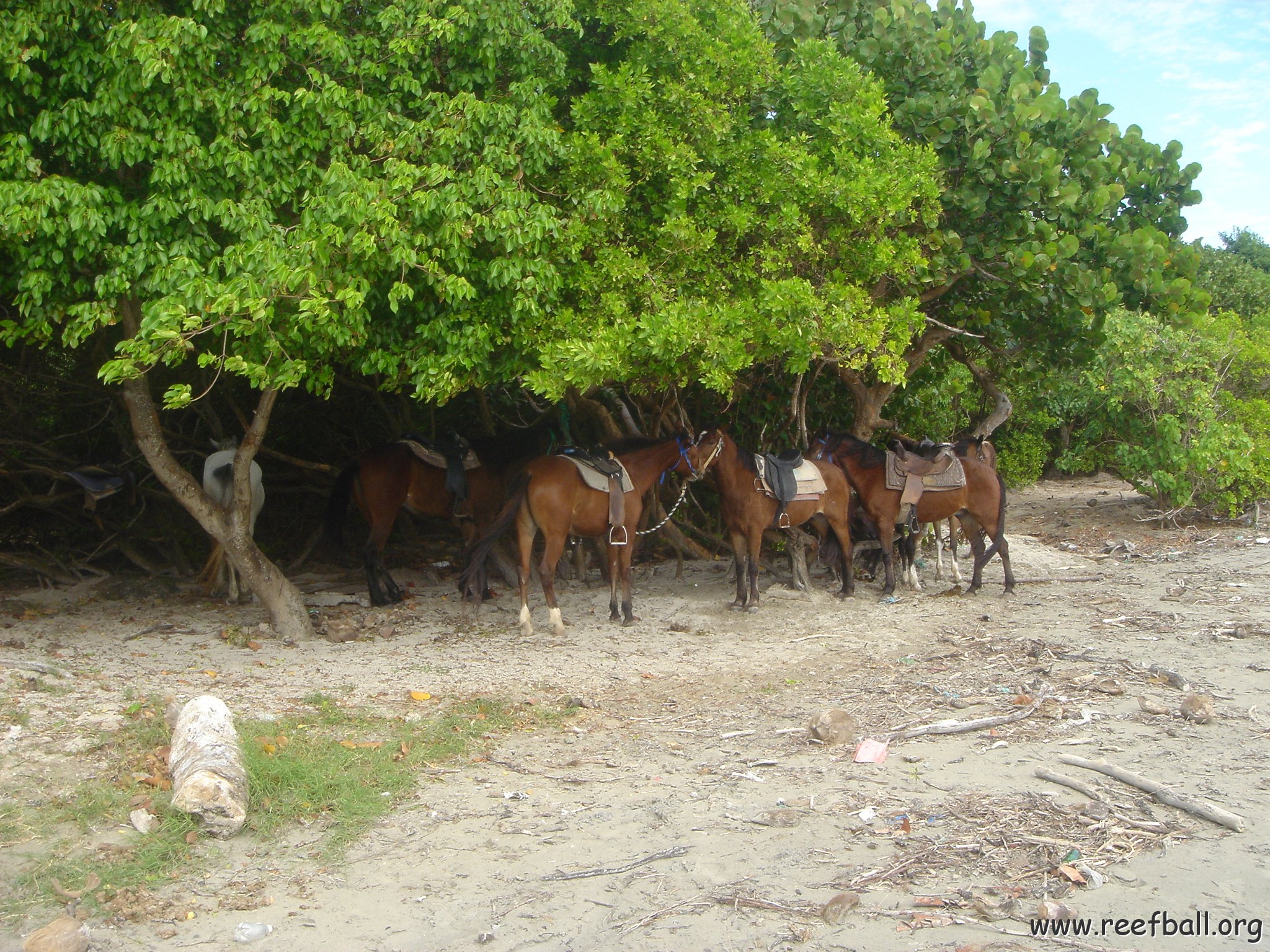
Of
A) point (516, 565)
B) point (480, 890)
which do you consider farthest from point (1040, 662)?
point (516, 565)

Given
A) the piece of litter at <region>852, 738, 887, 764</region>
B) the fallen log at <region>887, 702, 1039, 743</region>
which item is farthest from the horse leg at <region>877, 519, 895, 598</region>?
the piece of litter at <region>852, 738, 887, 764</region>

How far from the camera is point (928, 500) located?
11.0 m

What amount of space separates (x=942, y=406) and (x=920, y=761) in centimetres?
1024

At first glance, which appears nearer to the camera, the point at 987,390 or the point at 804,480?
the point at 804,480

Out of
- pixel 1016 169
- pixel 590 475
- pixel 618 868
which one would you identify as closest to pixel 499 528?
pixel 590 475

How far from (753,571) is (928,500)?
7.46 ft

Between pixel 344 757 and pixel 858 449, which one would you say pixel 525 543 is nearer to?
pixel 344 757

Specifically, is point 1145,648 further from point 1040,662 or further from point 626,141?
point 626,141

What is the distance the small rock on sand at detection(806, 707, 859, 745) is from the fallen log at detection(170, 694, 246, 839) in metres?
3.32

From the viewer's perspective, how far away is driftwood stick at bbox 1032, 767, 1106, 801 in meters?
5.09

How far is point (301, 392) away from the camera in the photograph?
12.5 meters

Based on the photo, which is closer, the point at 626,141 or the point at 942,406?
the point at 626,141

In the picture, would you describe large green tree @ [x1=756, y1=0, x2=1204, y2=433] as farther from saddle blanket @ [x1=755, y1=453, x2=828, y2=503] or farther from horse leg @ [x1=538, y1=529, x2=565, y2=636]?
horse leg @ [x1=538, y1=529, x2=565, y2=636]

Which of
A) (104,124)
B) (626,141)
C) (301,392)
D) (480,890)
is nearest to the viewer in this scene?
(480,890)
